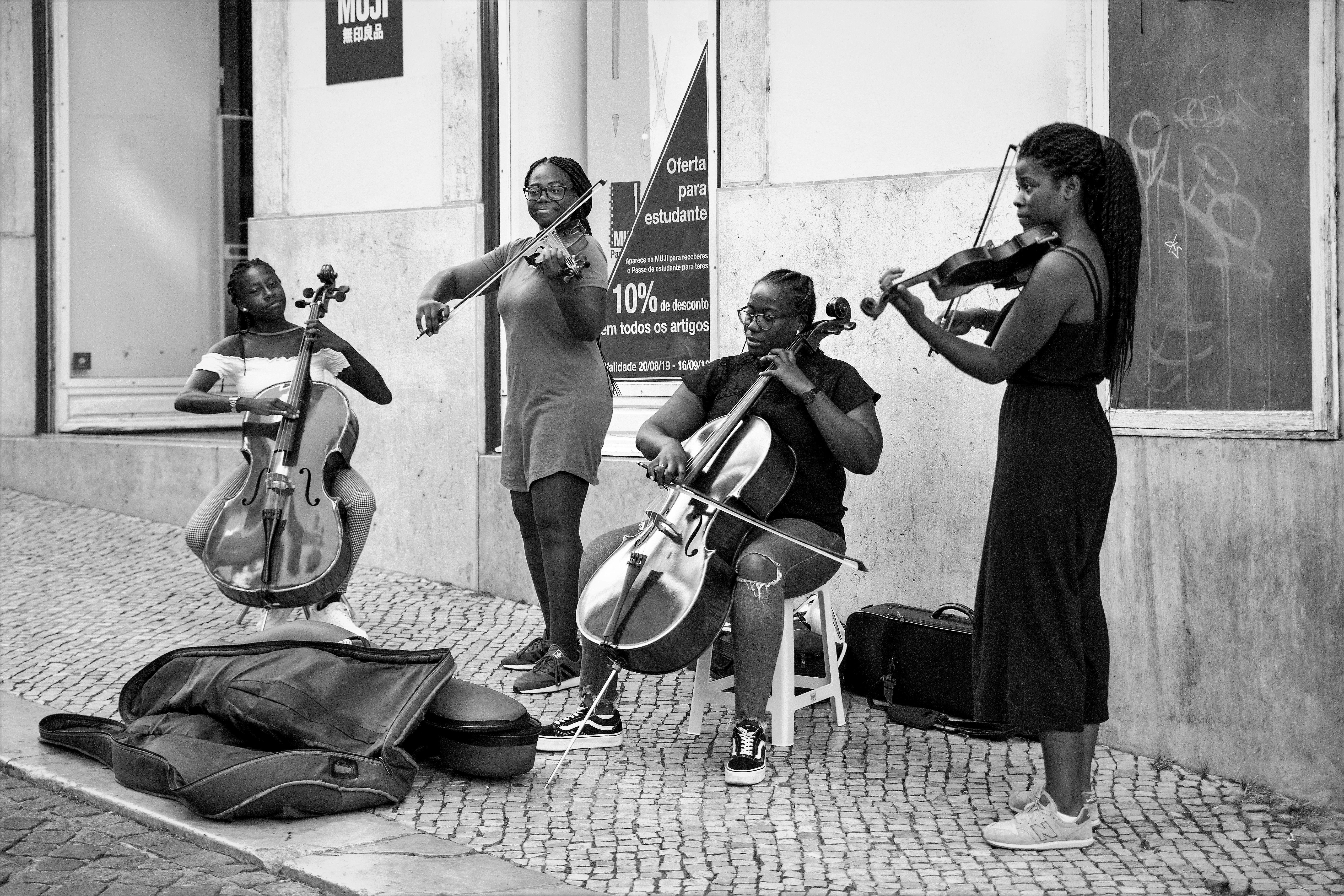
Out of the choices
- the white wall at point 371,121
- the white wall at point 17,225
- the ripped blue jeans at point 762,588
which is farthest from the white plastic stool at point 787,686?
the white wall at point 17,225

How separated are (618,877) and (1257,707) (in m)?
1.89

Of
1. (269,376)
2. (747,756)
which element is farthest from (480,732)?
(269,376)

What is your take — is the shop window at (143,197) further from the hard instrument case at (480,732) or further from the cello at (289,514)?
the hard instrument case at (480,732)

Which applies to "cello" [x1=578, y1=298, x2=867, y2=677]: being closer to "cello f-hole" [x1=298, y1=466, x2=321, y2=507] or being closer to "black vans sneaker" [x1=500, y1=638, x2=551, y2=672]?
"black vans sneaker" [x1=500, y1=638, x2=551, y2=672]

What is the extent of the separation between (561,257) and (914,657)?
162 centimetres

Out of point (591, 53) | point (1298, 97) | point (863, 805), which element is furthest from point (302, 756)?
point (591, 53)

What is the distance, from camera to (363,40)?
6969 mm

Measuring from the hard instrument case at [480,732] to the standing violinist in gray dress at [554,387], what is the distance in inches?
33.9

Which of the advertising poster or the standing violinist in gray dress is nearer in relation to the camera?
the standing violinist in gray dress

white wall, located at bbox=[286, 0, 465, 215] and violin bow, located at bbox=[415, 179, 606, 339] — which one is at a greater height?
white wall, located at bbox=[286, 0, 465, 215]

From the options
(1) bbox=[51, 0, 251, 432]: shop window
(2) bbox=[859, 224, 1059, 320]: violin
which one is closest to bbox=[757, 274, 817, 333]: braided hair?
(2) bbox=[859, 224, 1059, 320]: violin

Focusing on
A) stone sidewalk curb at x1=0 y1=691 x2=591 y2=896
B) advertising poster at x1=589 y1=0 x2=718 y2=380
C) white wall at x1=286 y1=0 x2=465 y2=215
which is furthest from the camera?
white wall at x1=286 y1=0 x2=465 y2=215

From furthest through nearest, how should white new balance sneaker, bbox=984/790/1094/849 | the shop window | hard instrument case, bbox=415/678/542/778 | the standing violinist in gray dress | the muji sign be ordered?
the shop window < the muji sign < the standing violinist in gray dress < hard instrument case, bbox=415/678/542/778 < white new balance sneaker, bbox=984/790/1094/849

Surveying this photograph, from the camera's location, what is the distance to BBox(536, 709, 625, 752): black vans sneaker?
4281 mm
